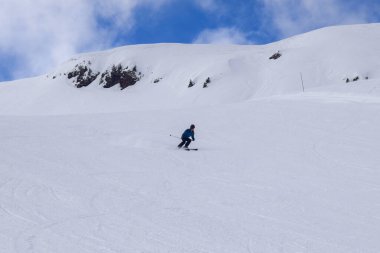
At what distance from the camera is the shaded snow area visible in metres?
6.59

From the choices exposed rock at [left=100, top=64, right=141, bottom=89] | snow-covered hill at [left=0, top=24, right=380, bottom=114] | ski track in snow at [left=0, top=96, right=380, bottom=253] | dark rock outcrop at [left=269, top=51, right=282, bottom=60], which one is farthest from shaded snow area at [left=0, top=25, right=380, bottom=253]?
exposed rock at [left=100, top=64, right=141, bottom=89]

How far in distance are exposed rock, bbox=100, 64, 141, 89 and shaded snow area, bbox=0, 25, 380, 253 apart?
3690 cm

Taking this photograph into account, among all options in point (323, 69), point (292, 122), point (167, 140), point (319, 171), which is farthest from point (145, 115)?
point (323, 69)

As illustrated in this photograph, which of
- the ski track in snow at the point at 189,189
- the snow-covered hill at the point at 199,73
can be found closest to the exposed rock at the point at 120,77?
the snow-covered hill at the point at 199,73

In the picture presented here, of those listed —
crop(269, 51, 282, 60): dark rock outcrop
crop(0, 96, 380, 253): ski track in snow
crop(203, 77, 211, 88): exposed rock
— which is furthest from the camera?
crop(269, 51, 282, 60): dark rock outcrop

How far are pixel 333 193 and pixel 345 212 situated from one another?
Answer: 137cm

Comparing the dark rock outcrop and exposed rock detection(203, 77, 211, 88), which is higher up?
the dark rock outcrop

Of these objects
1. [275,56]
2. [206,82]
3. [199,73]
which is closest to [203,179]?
[206,82]

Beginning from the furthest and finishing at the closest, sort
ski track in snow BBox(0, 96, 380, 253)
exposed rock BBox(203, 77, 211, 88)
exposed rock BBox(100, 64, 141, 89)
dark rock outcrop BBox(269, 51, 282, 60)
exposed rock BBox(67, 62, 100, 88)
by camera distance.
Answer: exposed rock BBox(67, 62, 100, 88) < exposed rock BBox(100, 64, 141, 89) < dark rock outcrop BBox(269, 51, 282, 60) < exposed rock BBox(203, 77, 211, 88) < ski track in snow BBox(0, 96, 380, 253)

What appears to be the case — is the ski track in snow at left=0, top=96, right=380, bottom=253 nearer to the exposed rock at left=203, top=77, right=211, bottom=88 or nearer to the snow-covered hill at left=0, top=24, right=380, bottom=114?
the snow-covered hill at left=0, top=24, right=380, bottom=114

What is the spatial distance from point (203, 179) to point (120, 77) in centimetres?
5274

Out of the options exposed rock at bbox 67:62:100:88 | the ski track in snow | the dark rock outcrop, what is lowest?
the ski track in snow

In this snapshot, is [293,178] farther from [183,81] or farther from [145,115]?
[183,81]

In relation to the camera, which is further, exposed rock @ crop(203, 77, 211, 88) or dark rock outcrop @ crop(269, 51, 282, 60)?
dark rock outcrop @ crop(269, 51, 282, 60)
